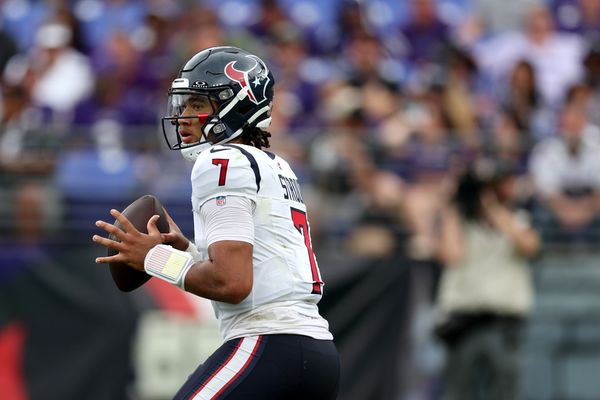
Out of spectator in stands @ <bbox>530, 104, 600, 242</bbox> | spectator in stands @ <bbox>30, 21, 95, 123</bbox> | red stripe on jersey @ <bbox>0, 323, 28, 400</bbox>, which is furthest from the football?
spectator in stands @ <bbox>30, 21, 95, 123</bbox>

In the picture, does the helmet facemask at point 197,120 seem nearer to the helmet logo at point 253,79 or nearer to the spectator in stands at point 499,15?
the helmet logo at point 253,79

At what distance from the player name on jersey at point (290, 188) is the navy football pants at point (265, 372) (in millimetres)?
533

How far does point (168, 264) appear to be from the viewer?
4.53m

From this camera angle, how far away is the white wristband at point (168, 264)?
450 cm

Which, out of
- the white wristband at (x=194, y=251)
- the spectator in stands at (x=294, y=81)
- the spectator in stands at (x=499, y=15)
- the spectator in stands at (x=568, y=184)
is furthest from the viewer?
the spectator in stands at (x=499, y=15)

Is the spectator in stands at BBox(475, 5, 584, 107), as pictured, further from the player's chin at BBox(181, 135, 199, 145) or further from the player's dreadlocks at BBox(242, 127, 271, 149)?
the player's chin at BBox(181, 135, 199, 145)

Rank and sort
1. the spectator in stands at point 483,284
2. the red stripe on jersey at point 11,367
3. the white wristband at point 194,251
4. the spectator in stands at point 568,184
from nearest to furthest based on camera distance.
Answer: the white wristband at point 194,251 < the spectator in stands at point 483,284 < the red stripe on jersey at point 11,367 < the spectator in stands at point 568,184

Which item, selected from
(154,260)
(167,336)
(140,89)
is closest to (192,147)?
(154,260)

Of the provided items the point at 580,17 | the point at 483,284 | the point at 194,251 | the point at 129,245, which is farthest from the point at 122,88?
the point at 129,245

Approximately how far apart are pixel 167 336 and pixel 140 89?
10.2ft

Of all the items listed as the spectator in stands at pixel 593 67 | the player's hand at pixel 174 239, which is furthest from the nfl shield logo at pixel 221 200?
the spectator in stands at pixel 593 67

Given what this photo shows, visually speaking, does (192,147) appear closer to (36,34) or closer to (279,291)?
(279,291)

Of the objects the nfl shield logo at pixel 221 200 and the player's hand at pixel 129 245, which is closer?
the nfl shield logo at pixel 221 200

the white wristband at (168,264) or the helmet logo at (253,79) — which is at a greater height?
the helmet logo at (253,79)
